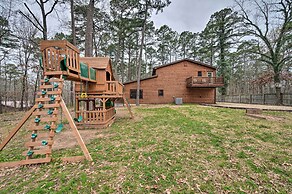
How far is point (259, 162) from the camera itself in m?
2.88

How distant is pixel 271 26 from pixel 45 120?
71.6ft

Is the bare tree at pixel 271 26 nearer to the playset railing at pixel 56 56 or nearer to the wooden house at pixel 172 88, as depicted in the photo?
the wooden house at pixel 172 88

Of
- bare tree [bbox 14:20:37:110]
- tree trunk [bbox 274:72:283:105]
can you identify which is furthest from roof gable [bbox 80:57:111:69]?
tree trunk [bbox 274:72:283:105]

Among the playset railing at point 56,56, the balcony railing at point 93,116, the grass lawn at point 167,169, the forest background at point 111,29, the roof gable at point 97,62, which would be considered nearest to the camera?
the grass lawn at point 167,169

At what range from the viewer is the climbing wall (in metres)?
2.90

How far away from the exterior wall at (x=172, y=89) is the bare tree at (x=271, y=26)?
6.90m

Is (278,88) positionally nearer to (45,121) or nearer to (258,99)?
(258,99)

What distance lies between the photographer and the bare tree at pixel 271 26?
13531 millimetres

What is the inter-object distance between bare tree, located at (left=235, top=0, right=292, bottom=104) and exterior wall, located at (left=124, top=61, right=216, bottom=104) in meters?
6.90

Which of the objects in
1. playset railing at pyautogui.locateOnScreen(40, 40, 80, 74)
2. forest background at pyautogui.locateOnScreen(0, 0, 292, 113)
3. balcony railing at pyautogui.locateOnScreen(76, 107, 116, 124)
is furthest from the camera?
forest background at pyautogui.locateOnScreen(0, 0, 292, 113)

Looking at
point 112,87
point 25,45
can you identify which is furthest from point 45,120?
point 25,45

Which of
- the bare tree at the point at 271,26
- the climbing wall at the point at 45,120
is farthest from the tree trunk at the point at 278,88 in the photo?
the climbing wall at the point at 45,120

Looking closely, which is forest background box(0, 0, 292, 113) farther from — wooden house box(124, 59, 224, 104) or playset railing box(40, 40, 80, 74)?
playset railing box(40, 40, 80, 74)

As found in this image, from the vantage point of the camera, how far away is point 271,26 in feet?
47.4
